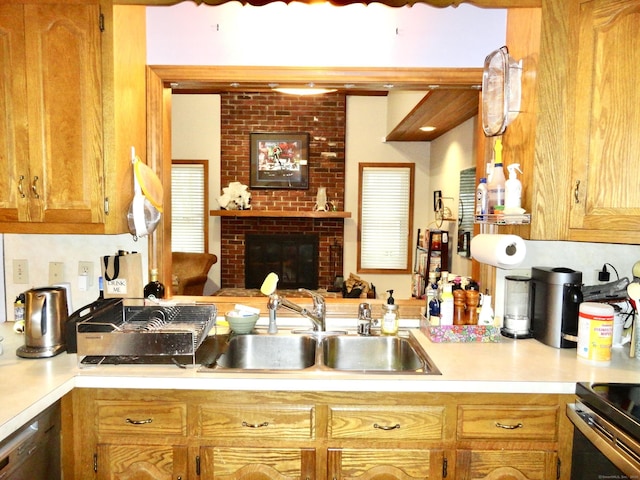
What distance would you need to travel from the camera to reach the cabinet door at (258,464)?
1433mm

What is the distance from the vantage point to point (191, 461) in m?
1.43

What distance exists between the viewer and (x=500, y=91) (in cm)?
176

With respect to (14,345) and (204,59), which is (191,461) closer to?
(14,345)

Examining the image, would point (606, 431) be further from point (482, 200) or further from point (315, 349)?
point (315, 349)

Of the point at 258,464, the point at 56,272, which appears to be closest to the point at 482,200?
the point at 258,464

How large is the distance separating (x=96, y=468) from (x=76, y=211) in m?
0.95

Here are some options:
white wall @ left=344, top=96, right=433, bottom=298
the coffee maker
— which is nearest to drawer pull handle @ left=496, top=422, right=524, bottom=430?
the coffee maker

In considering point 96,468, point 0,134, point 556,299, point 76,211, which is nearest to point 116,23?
point 0,134

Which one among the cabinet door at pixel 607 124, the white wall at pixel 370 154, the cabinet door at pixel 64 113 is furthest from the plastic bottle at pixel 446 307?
the white wall at pixel 370 154

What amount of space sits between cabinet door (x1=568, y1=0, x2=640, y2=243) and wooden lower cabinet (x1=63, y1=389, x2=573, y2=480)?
697 mm

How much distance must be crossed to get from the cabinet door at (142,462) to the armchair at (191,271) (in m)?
3.05

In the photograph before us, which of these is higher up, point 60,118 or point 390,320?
point 60,118

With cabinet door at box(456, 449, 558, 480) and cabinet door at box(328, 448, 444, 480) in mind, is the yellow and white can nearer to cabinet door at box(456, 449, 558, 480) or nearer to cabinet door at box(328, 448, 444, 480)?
cabinet door at box(456, 449, 558, 480)

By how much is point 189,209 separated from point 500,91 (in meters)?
4.62
